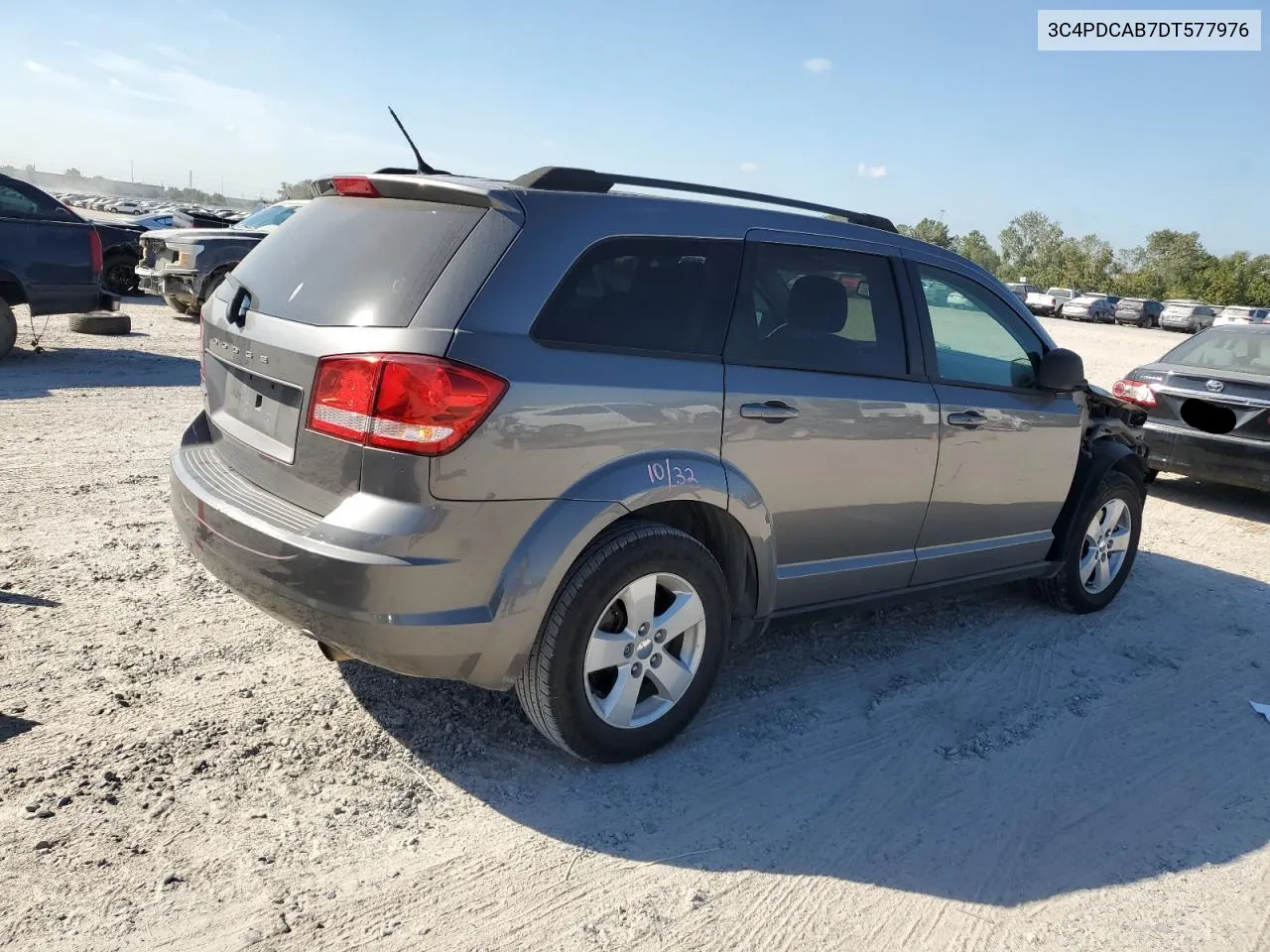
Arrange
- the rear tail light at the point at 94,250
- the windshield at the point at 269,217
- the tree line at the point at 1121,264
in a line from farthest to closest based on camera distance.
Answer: the tree line at the point at 1121,264, the windshield at the point at 269,217, the rear tail light at the point at 94,250

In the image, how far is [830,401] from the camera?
3791 mm

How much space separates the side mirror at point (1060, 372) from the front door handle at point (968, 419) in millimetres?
482

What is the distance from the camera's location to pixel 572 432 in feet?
9.96

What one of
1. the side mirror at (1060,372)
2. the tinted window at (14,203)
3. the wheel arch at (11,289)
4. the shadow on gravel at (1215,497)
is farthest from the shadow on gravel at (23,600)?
the shadow on gravel at (1215,497)

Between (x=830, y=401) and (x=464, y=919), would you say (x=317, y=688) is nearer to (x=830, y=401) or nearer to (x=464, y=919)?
(x=464, y=919)

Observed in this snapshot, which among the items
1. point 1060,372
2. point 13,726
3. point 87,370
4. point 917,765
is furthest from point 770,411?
point 87,370

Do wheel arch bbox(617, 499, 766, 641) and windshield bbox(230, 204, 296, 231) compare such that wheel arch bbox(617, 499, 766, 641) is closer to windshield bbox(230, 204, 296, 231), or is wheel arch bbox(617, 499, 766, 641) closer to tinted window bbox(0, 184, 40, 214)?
tinted window bbox(0, 184, 40, 214)

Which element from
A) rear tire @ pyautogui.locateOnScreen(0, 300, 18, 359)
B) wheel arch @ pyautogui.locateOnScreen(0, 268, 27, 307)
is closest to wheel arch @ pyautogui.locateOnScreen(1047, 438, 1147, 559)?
wheel arch @ pyautogui.locateOnScreen(0, 268, 27, 307)

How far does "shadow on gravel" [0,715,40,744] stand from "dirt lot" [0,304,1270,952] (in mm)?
Result: 12

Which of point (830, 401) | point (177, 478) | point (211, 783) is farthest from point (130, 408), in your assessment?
point (830, 401)

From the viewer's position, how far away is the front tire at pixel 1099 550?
521 centimetres

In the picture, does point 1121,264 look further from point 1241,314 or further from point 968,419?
point 968,419

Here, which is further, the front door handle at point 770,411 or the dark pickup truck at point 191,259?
the dark pickup truck at point 191,259

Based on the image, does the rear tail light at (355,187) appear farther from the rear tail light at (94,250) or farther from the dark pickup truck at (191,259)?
the dark pickup truck at (191,259)
